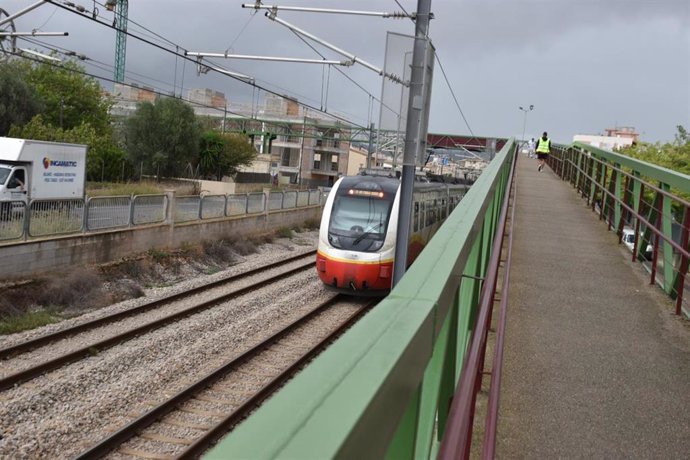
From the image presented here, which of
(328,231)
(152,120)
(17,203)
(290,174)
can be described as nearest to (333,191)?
(328,231)

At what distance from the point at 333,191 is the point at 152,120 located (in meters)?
35.1

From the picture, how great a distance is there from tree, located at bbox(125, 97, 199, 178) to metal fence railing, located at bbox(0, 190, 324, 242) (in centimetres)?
2220

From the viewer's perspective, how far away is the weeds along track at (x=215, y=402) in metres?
8.16

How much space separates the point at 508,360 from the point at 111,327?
10591 mm

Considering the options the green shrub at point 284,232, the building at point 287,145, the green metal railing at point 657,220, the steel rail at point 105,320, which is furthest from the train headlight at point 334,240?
the building at point 287,145

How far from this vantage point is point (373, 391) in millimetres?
1061

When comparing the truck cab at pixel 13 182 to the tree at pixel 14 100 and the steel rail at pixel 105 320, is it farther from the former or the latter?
the tree at pixel 14 100

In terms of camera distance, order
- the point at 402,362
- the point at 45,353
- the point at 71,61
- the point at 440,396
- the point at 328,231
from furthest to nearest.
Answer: the point at 71,61
the point at 328,231
the point at 45,353
the point at 440,396
the point at 402,362

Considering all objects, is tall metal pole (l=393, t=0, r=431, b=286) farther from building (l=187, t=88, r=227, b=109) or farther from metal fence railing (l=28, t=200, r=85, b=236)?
building (l=187, t=88, r=227, b=109)

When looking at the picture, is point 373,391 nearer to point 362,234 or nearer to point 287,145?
point 362,234

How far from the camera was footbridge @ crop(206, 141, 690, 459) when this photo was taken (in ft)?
3.37

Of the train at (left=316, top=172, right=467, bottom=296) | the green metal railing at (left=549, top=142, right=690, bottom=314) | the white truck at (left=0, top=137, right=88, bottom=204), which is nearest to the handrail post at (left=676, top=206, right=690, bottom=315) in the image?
the green metal railing at (left=549, top=142, right=690, bottom=314)

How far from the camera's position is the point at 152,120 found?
49.0 metres

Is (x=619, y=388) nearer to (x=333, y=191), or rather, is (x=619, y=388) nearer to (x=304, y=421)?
(x=304, y=421)
